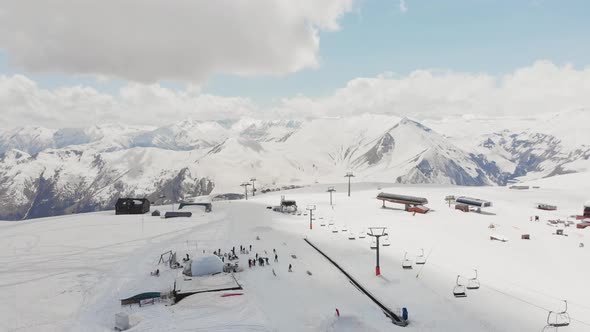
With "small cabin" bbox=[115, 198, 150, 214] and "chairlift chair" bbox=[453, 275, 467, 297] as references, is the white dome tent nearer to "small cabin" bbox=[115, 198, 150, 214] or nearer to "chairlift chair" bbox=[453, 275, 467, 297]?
"chairlift chair" bbox=[453, 275, 467, 297]

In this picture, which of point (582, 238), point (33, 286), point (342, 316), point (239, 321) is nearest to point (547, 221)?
point (582, 238)

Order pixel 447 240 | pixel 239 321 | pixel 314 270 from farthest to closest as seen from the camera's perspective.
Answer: pixel 447 240
pixel 314 270
pixel 239 321

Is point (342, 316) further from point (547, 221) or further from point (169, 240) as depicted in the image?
point (547, 221)

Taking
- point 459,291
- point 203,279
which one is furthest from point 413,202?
point 203,279

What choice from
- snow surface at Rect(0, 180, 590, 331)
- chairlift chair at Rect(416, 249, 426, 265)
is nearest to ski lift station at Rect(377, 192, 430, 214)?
snow surface at Rect(0, 180, 590, 331)

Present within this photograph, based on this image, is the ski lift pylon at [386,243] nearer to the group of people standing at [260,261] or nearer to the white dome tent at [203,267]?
the group of people standing at [260,261]

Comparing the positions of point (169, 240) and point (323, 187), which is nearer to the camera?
point (169, 240)
